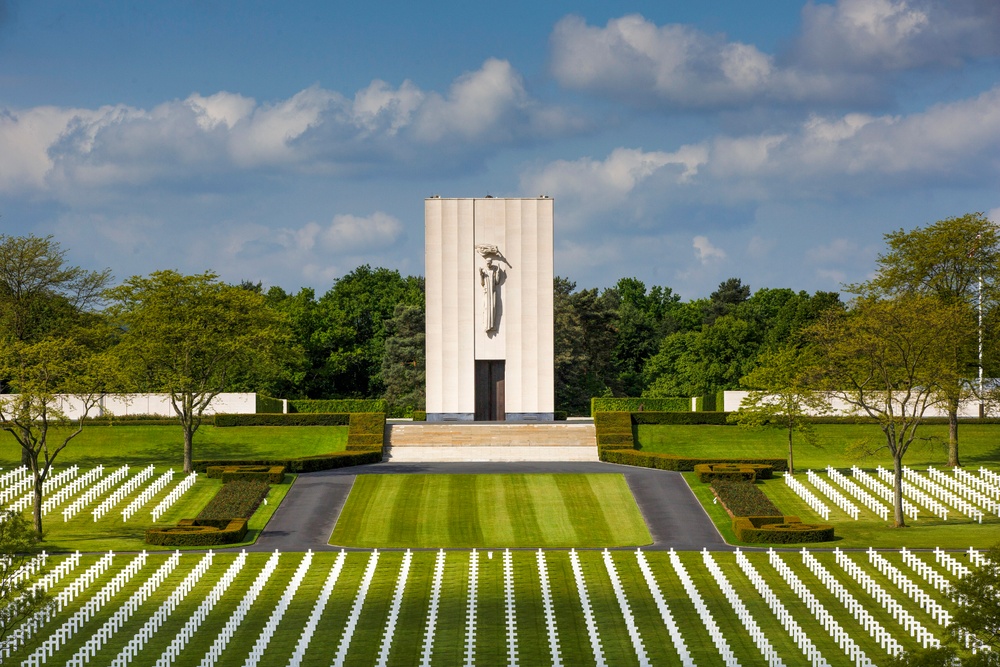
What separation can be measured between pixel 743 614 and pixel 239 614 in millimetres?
13885

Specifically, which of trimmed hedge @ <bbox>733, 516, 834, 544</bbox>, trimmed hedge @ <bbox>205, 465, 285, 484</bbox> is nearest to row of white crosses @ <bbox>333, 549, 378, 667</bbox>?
trimmed hedge @ <bbox>733, 516, 834, 544</bbox>

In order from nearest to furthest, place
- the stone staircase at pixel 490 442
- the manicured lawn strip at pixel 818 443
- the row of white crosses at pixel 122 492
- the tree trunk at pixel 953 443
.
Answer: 1. the row of white crosses at pixel 122 492
2. the tree trunk at pixel 953 443
3. the manicured lawn strip at pixel 818 443
4. the stone staircase at pixel 490 442

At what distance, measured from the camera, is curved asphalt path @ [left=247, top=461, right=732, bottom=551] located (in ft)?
161

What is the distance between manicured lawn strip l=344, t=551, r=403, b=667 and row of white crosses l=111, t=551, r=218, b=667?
4.67 metres

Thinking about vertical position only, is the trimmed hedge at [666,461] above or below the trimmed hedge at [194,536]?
above

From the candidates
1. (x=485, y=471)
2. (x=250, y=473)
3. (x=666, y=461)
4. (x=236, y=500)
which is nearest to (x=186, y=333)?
(x=250, y=473)

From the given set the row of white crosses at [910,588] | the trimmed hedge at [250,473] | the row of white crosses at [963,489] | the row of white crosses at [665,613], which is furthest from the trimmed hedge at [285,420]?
the row of white crosses at [910,588]

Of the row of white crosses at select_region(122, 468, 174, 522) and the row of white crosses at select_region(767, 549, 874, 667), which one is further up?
the row of white crosses at select_region(122, 468, 174, 522)

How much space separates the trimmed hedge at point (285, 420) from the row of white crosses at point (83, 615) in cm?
3272

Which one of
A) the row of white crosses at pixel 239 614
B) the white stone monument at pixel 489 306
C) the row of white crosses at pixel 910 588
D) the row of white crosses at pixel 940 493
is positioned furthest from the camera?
the white stone monument at pixel 489 306

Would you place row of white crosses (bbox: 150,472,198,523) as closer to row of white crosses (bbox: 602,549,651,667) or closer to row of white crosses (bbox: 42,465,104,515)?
row of white crosses (bbox: 42,465,104,515)

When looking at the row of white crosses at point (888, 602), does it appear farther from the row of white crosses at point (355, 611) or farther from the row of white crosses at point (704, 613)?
the row of white crosses at point (355, 611)

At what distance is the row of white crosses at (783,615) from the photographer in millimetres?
31141

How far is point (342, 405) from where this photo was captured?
83688 millimetres
